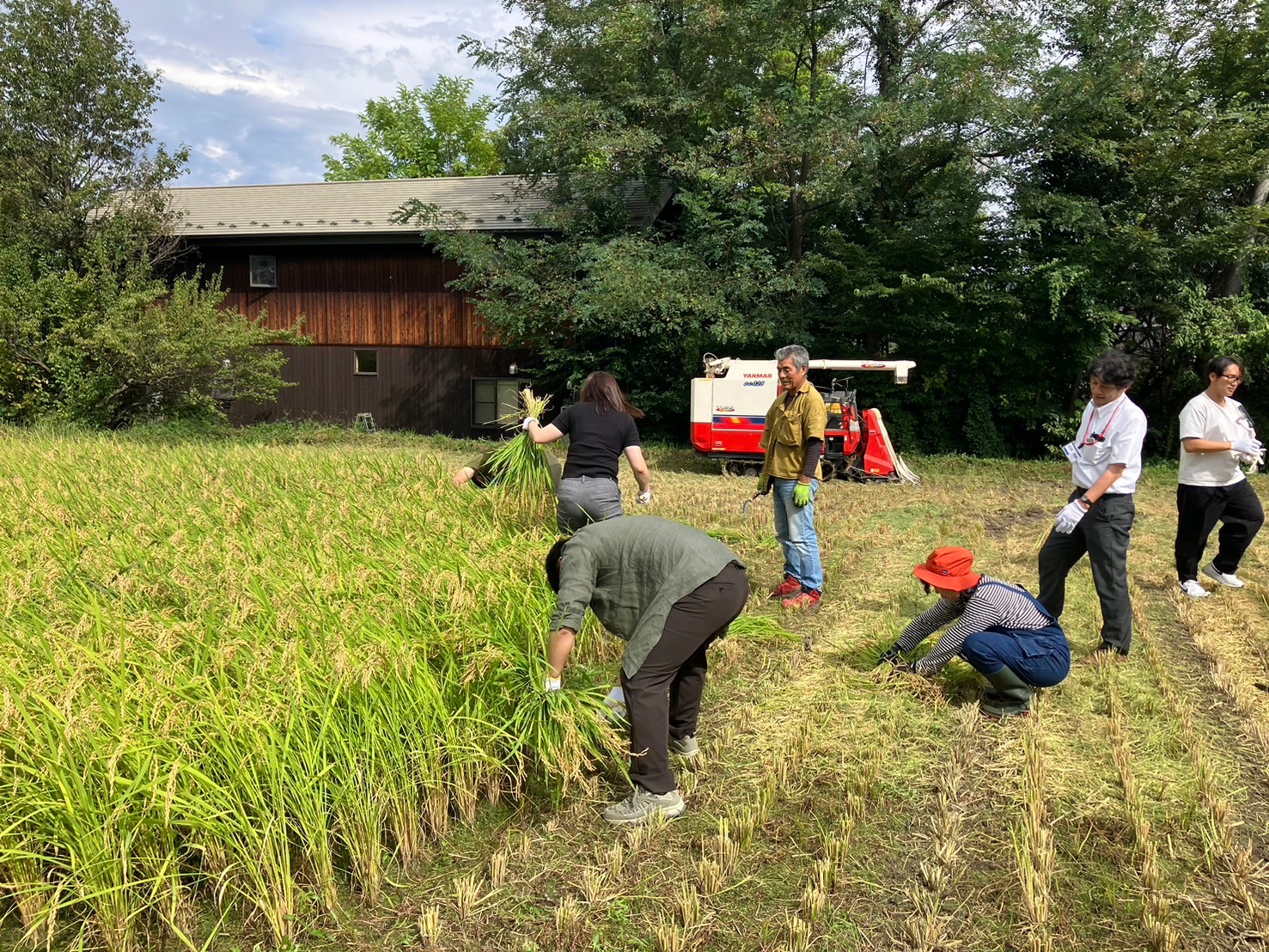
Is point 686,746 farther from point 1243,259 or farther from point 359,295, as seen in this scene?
point 359,295

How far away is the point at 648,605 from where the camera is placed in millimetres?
3064

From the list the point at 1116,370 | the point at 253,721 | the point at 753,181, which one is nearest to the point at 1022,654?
the point at 1116,370

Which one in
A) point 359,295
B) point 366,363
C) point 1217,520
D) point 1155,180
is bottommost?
point 1217,520

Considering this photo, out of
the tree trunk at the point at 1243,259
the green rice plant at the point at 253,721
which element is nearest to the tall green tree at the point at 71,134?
the green rice plant at the point at 253,721

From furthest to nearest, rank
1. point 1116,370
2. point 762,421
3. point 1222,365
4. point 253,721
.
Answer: point 762,421, point 1222,365, point 1116,370, point 253,721

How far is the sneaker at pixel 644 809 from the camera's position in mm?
3078

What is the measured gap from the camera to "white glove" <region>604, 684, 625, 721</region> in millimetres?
3295

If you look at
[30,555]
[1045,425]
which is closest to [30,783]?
[30,555]

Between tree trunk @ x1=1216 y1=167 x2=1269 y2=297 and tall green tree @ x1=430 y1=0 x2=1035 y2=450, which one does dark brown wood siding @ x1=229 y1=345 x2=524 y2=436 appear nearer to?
tall green tree @ x1=430 y1=0 x2=1035 y2=450

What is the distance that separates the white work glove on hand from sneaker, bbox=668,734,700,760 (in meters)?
4.52

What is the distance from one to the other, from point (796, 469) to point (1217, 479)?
9.84 ft

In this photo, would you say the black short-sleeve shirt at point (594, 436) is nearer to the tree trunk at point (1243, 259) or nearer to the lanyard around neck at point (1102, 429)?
the lanyard around neck at point (1102, 429)

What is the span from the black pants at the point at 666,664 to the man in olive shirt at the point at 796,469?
2466mm

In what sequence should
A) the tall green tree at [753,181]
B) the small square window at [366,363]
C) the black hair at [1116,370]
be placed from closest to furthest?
the black hair at [1116,370], the tall green tree at [753,181], the small square window at [366,363]
